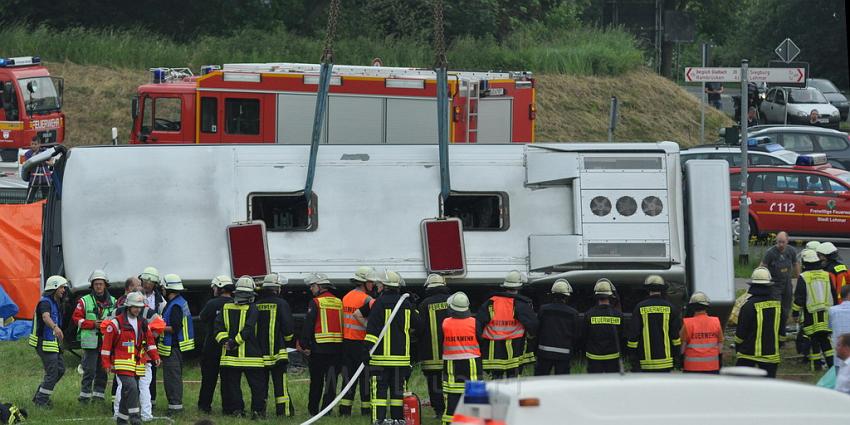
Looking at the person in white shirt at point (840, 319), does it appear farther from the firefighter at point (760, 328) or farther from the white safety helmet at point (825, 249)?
the white safety helmet at point (825, 249)

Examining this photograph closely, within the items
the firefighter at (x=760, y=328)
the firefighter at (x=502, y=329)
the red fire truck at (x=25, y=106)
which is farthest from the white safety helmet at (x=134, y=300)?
the red fire truck at (x=25, y=106)

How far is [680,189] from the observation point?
53.2 feet

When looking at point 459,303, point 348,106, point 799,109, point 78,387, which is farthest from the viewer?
point 799,109

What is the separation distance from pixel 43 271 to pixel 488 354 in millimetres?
6218

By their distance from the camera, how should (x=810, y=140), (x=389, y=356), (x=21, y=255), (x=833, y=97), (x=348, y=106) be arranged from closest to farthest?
(x=389, y=356) → (x=21, y=255) → (x=348, y=106) → (x=810, y=140) → (x=833, y=97)

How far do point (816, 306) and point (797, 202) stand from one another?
357 inches

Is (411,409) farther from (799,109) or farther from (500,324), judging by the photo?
(799,109)

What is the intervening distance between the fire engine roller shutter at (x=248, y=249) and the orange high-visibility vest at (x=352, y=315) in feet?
7.82

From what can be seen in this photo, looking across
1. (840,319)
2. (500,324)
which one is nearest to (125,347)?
(500,324)

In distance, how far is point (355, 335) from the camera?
13.7m

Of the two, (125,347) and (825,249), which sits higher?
(825,249)

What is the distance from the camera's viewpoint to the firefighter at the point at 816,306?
50.5 feet

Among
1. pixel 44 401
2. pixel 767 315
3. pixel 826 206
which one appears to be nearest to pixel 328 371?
pixel 44 401

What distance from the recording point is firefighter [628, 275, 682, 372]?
1338 centimetres
